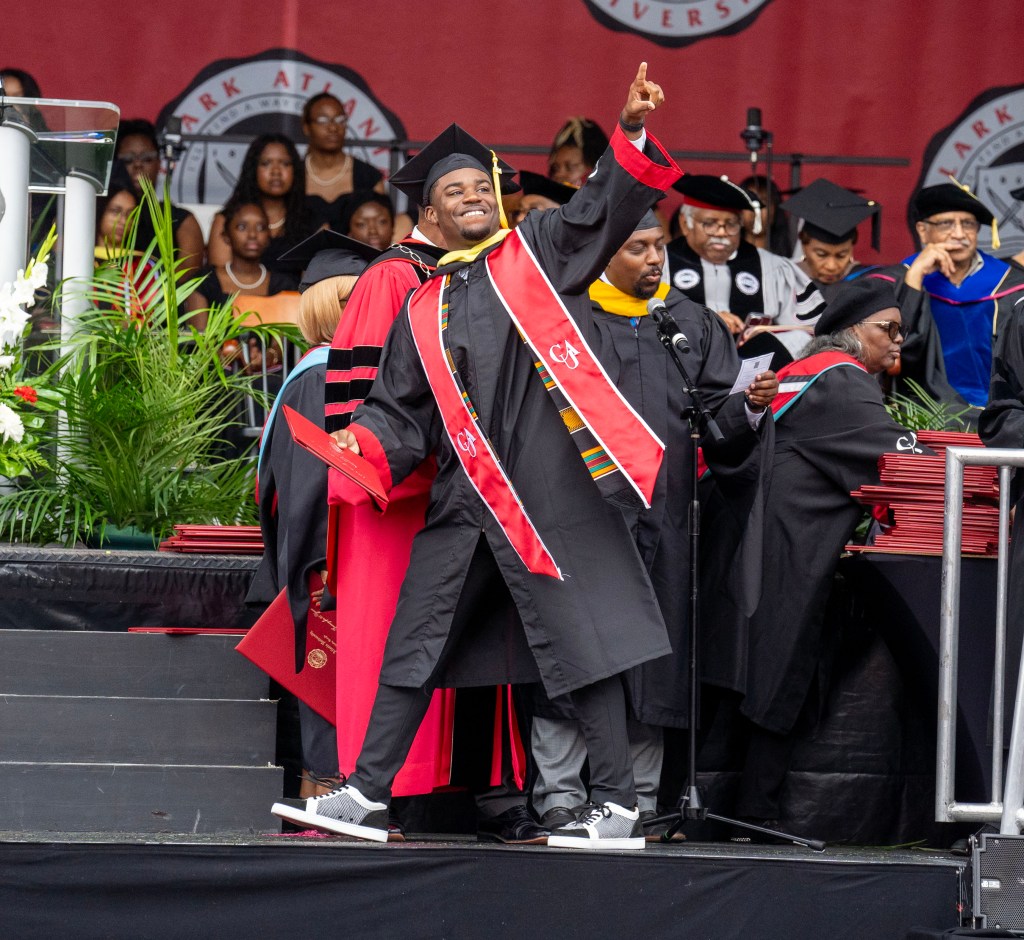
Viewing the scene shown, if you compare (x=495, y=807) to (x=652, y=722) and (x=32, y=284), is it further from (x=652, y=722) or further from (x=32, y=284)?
(x=32, y=284)

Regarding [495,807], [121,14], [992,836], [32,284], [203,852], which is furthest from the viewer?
[121,14]

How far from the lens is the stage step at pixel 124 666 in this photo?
5117 mm

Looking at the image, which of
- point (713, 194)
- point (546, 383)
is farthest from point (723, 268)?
point (546, 383)

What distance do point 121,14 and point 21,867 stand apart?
6.01 m

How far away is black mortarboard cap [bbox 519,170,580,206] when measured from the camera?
288 inches

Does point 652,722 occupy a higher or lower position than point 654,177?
lower

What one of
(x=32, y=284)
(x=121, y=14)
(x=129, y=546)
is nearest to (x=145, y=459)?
(x=129, y=546)

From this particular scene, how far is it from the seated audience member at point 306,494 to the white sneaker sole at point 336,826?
1.91ft

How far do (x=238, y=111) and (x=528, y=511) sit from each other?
530 cm

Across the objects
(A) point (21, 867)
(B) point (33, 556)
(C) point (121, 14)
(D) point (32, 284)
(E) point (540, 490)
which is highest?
(C) point (121, 14)

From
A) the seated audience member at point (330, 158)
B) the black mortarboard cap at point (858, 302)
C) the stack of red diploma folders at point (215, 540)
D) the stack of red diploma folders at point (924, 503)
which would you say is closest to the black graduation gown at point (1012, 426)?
the stack of red diploma folders at point (924, 503)

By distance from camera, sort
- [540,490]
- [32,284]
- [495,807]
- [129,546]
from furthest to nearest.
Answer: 1. [129,546]
2. [32,284]
3. [495,807]
4. [540,490]

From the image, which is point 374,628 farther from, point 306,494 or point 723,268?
point 723,268

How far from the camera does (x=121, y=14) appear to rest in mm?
8977
